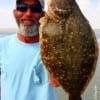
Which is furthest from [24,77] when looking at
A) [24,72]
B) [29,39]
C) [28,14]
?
[28,14]

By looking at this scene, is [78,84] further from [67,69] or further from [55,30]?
[55,30]

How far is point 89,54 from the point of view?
7.94 ft

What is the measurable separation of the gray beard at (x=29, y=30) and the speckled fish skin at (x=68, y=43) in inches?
29.2

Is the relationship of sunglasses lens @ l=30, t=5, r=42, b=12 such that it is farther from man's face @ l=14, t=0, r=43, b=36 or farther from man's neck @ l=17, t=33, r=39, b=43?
man's neck @ l=17, t=33, r=39, b=43

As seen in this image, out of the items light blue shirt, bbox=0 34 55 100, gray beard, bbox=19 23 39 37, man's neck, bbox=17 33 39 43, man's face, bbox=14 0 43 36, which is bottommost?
light blue shirt, bbox=0 34 55 100

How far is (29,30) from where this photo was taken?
3.21 metres

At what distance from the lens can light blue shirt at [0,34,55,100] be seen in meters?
3.28

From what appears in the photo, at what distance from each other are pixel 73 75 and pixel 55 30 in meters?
0.25

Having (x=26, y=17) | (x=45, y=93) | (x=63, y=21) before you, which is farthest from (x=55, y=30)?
(x=45, y=93)

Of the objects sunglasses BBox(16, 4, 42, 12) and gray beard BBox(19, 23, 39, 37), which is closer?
sunglasses BBox(16, 4, 42, 12)

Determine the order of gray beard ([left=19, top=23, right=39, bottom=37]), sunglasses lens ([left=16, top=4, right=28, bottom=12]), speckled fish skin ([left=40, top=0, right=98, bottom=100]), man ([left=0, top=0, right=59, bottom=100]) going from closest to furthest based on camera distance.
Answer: speckled fish skin ([left=40, top=0, right=98, bottom=100])
sunglasses lens ([left=16, top=4, right=28, bottom=12])
gray beard ([left=19, top=23, right=39, bottom=37])
man ([left=0, top=0, right=59, bottom=100])

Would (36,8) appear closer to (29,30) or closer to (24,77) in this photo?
(29,30)

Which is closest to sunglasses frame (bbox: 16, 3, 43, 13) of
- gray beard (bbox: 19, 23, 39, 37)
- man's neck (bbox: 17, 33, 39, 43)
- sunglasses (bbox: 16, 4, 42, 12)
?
sunglasses (bbox: 16, 4, 42, 12)

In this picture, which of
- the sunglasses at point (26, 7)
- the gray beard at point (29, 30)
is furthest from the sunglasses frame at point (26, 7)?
the gray beard at point (29, 30)
